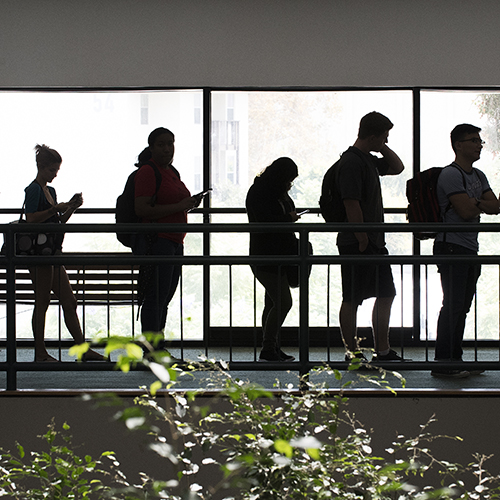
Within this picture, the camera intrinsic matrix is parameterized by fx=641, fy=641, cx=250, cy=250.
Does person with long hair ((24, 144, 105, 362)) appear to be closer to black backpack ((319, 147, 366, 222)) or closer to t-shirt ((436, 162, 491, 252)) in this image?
black backpack ((319, 147, 366, 222))

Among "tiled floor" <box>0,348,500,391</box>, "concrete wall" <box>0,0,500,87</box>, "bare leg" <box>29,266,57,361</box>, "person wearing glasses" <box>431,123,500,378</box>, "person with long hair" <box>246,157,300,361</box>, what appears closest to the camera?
"tiled floor" <box>0,348,500,391</box>

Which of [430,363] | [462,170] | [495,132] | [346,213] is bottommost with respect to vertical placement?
[430,363]

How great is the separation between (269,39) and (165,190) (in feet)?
6.59

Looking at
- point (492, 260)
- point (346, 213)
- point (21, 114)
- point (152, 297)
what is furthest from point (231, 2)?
point (492, 260)

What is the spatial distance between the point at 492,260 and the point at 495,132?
8.45 feet

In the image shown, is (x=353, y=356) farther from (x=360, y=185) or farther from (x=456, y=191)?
(x=456, y=191)

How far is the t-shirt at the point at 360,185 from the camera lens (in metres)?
3.97

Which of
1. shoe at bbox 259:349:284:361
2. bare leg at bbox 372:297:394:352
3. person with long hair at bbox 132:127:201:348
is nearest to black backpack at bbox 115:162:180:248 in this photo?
person with long hair at bbox 132:127:201:348

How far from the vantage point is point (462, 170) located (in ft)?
13.3

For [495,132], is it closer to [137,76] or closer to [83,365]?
[137,76]

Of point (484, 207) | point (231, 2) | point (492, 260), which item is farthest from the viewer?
point (231, 2)

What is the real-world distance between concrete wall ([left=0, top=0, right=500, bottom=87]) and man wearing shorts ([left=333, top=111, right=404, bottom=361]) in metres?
1.51

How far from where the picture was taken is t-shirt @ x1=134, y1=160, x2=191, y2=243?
13.3ft

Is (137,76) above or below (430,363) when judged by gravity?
above
